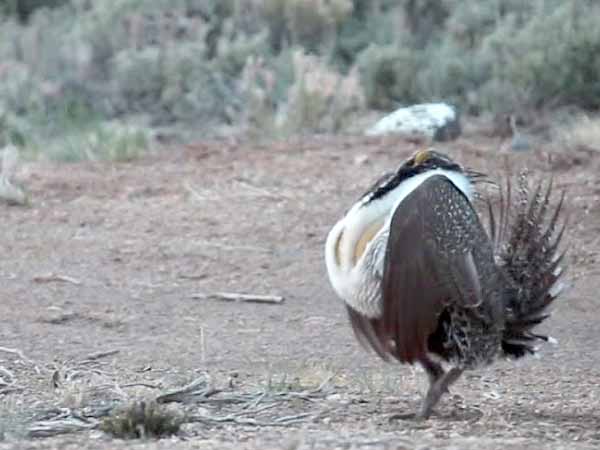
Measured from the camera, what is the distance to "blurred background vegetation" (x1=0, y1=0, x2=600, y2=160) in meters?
17.4

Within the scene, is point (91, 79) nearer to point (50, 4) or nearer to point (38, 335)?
point (50, 4)

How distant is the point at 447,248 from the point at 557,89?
37.5 ft

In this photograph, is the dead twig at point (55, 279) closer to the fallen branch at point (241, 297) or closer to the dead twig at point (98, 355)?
the fallen branch at point (241, 297)

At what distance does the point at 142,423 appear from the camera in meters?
6.35

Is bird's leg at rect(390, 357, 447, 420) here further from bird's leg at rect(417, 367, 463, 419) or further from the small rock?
the small rock

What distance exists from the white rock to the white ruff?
8.93 meters

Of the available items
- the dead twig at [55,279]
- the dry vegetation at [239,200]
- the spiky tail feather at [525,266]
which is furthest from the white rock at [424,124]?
the spiky tail feather at [525,266]

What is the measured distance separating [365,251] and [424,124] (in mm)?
9245

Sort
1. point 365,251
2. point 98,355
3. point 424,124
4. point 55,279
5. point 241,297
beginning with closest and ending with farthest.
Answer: point 365,251
point 98,355
point 241,297
point 55,279
point 424,124

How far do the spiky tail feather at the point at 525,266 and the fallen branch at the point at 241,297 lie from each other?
3.58 m

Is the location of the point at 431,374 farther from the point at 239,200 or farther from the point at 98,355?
the point at 239,200

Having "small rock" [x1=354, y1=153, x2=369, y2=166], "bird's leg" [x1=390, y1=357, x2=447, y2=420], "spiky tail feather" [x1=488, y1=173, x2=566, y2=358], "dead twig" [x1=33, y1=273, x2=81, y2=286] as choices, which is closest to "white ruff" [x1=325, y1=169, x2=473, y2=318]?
"bird's leg" [x1=390, y1=357, x2=447, y2=420]

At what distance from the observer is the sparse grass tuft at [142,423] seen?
20.8ft

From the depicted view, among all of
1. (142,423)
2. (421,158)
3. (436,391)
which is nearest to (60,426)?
(142,423)
